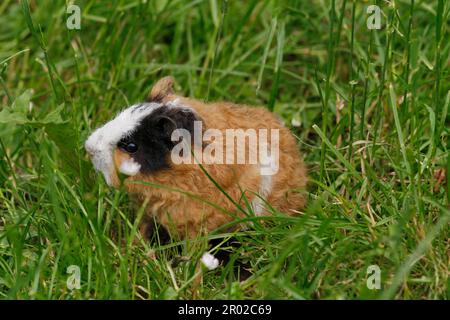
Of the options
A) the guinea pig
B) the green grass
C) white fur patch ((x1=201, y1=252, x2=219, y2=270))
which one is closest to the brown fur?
the guinea pig

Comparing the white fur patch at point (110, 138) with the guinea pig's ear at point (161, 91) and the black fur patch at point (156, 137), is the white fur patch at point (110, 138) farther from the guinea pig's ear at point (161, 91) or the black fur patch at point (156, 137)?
the guinea pig's ear at point (161, 91)

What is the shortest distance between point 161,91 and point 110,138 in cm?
54

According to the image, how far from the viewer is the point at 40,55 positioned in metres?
5.69

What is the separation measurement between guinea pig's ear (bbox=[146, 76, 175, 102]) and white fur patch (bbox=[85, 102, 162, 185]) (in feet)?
0.83

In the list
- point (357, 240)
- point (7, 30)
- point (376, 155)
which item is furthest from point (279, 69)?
point (7, 30)

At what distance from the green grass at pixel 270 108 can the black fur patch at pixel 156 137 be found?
13.4 inches

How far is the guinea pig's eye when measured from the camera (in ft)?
12.7

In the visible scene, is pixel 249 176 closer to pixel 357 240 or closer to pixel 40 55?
pixel 357 240

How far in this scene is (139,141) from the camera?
388 centimetres

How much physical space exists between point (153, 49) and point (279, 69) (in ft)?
4.48

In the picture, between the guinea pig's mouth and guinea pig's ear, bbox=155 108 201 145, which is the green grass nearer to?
the guinea pig's mouth

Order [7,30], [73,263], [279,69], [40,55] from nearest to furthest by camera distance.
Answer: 1. [73,263]
2. [279,69]
3. [40,55]
4. [7,30]

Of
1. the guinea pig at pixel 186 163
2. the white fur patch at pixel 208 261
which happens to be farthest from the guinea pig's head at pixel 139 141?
the white fur patch at pixel 208 261
